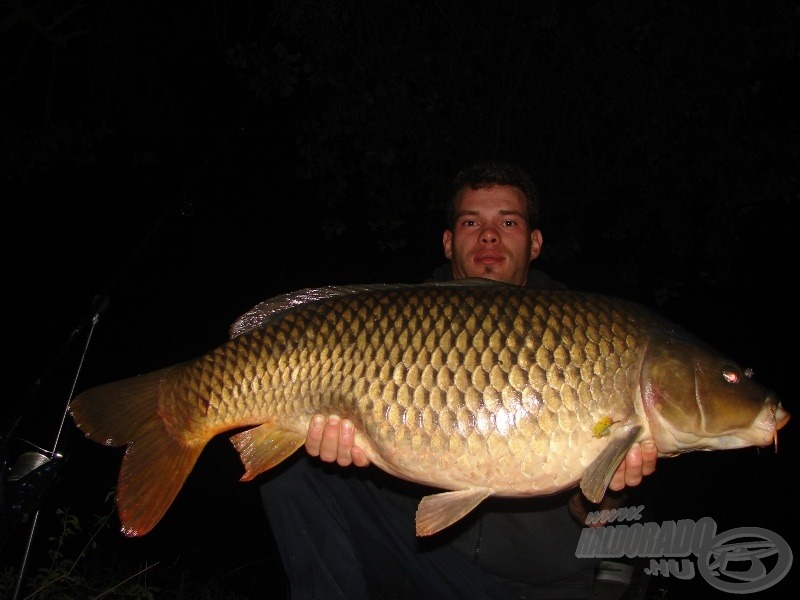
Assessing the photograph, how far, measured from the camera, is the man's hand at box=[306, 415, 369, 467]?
1.30 metres

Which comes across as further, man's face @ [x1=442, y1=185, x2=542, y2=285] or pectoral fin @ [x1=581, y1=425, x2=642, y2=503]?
man's face @ [x1=442, y1=185, x2=542, y2=285]

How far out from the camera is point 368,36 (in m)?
3.88

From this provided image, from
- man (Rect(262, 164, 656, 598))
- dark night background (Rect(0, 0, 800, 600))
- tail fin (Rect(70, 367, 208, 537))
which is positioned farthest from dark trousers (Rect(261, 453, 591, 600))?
dark night background (Rect(0, 0, 800, 600))

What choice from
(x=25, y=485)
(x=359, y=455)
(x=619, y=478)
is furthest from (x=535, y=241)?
(x=25, y=485)

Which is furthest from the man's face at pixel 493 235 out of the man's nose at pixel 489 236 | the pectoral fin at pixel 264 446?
the pectoral fin at pixel 264 446

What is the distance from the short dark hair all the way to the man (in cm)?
9

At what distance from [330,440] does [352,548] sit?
1.30 feet

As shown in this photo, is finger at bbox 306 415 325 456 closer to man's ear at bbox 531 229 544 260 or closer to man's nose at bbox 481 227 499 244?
man's nose at bbox 481 227 499 244

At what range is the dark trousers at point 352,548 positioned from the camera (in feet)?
4.97

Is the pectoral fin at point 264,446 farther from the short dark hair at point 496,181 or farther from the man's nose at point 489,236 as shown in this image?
the short dark hair at point 496,181

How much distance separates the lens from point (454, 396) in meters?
1.17

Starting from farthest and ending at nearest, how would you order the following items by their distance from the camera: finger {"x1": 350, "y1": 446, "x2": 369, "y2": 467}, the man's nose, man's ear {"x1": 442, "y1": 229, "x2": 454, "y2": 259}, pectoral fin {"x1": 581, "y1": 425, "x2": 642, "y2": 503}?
man's ear {"x1": 442, "y1": 229, "x2": 454, "y2": 259}, the man's nose, finger {"x1": 350, "y1": 446, "x2": 369, "y2": 467}, pectoral fin {"x1": 581, "y1": 425, "x2": 642, "y2": 503}

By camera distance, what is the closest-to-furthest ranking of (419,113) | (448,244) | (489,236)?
(489,236)
(448,244)
(419,113)

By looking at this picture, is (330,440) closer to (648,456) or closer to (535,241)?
(648,456)
